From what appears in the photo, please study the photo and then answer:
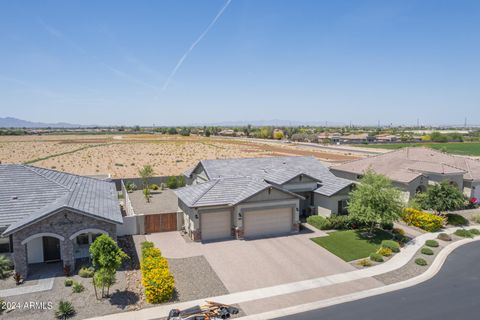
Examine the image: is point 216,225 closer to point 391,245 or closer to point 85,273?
point 85,273

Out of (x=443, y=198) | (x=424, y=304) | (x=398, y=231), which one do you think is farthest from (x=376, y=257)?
(x=443, y=198)

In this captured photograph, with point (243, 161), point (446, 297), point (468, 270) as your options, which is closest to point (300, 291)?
point (446, 297)

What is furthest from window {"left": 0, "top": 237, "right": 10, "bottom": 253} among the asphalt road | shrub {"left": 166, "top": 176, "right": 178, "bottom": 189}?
shrub {"left": 166, "top": 176, "right": 178, "bottom": 189}

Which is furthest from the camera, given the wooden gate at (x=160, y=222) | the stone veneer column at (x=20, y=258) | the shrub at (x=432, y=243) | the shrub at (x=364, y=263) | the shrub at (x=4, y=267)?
the wooden gate at (x=160, y=222)

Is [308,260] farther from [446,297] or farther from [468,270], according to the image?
[468,270]

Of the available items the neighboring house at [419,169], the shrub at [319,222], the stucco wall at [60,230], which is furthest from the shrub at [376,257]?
the stucco wall at [60,230]

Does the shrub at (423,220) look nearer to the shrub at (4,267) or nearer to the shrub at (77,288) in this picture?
the shrub at (77,288)

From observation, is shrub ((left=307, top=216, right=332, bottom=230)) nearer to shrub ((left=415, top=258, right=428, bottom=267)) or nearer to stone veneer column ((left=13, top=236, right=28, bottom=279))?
shrub ((left=415, top=258, right=428, bottom=267))
